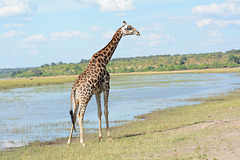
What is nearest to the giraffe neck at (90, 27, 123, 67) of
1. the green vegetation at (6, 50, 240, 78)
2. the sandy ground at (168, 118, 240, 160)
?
the sandy ground at (168, 118, 240, 160)

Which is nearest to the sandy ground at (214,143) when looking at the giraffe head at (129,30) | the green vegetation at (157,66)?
the giraffe head at (129,30)

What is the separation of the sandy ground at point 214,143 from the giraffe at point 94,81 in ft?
10.8

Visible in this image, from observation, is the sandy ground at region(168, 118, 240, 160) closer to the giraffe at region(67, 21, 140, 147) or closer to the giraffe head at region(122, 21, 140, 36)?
the giraffe at region(67, 21, 140, 147)

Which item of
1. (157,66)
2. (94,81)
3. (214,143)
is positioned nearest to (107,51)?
(94,81)

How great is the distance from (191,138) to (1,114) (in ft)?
62.6

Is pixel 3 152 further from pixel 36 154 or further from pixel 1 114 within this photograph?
pixel 1 114

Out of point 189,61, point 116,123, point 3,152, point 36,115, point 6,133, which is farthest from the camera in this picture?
point 189,61

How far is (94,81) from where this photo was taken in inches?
459

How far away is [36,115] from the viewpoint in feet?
80.6

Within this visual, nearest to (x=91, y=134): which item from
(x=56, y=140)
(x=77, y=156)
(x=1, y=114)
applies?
(x=56, y=140)

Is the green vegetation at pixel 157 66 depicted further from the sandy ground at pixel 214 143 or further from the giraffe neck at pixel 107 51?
the sandy ground at pixel 214 143

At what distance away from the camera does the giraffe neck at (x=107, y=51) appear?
1243cm

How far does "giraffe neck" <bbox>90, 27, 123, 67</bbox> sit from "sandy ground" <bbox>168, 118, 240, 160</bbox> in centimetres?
387

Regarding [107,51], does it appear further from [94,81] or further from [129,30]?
[94,81]
